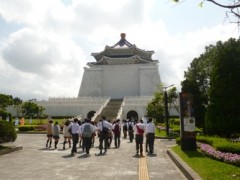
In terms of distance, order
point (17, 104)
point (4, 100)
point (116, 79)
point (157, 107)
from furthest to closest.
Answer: point (116, 79) → point (17, 104) → point (4, 100) → point (157, 107)

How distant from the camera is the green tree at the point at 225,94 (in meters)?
16.2

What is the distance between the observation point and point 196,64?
42750mm

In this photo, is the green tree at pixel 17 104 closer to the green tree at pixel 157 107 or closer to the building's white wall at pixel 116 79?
the building's white wall at pixel 116 79

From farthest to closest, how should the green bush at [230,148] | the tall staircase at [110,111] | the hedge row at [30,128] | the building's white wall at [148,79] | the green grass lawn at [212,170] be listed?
1. the building's white wall at [148,79]
2. the tall staircase at [110,111]
3. the hedge row at [30,128]
4. the green bush at [230,148]
5. the green grass lawn at [212,170]

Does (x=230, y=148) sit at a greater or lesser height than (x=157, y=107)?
lesser

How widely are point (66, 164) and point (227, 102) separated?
8.45 metres

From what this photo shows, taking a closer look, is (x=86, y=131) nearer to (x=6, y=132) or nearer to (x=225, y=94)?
(x=6, y=132)

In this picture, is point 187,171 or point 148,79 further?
point 148,79

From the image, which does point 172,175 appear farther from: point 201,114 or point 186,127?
point 201,114

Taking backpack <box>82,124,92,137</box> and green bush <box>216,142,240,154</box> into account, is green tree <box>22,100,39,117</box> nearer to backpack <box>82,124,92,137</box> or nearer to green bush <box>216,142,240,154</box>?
backpack <box>82,124,92,137</box>

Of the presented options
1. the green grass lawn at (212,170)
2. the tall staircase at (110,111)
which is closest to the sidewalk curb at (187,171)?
the green grass lawn at (212,170)

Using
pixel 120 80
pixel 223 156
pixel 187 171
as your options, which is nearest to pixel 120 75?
pixel 120 80

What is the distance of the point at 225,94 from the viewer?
54.1 ft

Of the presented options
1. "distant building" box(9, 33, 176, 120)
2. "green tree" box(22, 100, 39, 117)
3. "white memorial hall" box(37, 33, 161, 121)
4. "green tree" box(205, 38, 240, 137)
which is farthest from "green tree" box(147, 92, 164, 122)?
"white memorial hall" box(37, 33, 161, 121)
